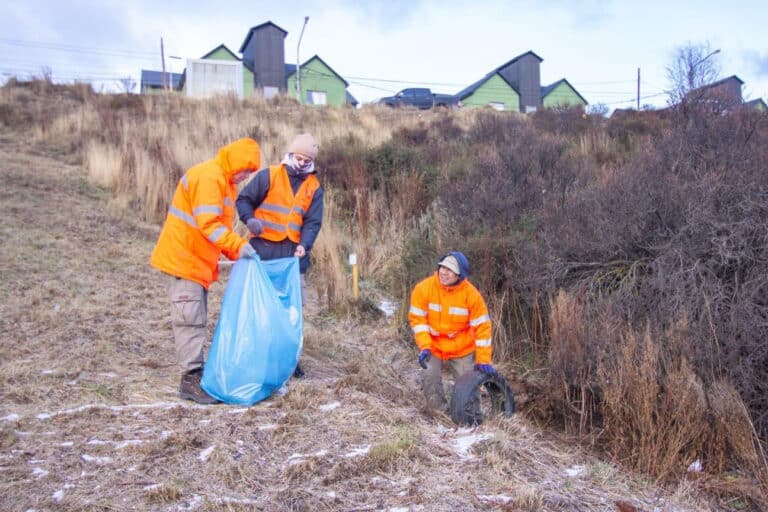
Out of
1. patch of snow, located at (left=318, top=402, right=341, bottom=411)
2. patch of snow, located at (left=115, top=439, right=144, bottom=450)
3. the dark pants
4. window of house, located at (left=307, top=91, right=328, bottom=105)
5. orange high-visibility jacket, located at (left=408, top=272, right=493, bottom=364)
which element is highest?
window of house, located at (left=307, top=91, right=328, bottom=105)

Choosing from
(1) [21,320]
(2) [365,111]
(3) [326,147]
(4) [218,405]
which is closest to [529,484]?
(4) [218,405]

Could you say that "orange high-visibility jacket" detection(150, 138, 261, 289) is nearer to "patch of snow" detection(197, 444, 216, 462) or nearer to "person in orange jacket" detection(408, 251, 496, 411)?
"patch of snow" detection(197, 444, 216, 462)

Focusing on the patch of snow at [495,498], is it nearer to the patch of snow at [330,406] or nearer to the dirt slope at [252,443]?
the dirt slope at [252,443]

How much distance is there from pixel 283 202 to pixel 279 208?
48 mm

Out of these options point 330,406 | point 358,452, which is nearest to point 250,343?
point 330,406

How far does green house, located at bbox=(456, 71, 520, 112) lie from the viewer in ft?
122

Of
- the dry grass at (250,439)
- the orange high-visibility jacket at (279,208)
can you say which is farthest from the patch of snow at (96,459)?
the orange high-visibility jacket at (279,208)

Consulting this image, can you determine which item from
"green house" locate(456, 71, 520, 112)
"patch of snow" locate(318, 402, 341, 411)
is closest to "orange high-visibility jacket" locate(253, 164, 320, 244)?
"patch of snow" locate(318, 402, 341, 411)

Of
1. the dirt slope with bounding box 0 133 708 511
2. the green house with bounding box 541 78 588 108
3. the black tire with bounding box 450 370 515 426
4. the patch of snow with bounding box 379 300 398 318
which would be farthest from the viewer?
the green house with bounding box 541 78 588 108

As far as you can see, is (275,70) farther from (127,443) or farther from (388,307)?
(127,443)

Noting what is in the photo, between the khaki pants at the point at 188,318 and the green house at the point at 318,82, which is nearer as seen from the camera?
the khaki pants at the point at 188,318

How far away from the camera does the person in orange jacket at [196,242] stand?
143 inches

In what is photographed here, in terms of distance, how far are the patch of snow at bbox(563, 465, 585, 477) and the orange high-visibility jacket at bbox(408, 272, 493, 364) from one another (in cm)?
79

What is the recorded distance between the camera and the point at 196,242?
12.3ft
